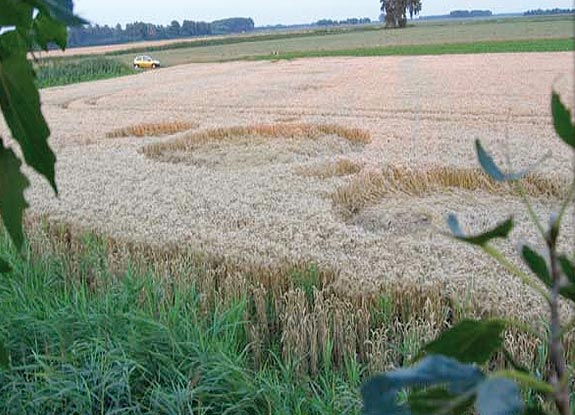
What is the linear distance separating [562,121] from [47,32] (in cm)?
61

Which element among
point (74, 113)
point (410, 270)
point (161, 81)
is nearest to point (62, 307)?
point (410, 270)

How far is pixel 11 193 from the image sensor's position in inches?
21.6

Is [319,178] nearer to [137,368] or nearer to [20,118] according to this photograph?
[137,368]

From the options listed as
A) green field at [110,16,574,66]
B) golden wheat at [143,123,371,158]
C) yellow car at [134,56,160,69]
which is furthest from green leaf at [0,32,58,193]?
yellow car at [134,56,160,69]

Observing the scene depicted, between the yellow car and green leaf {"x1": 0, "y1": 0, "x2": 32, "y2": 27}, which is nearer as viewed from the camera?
green leaf {"x1": 0, "y1": 0, "x2": 32, "y2": 27}

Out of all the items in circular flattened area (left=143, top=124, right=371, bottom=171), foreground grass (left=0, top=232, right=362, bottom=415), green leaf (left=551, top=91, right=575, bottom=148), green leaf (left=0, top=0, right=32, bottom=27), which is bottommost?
circular flattened area (left=143, top=124, right=371, bottom=171)

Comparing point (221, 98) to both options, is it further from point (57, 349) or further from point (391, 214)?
point (57, 349)

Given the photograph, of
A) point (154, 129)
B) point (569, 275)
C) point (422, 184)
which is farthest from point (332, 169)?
point (569, 275)

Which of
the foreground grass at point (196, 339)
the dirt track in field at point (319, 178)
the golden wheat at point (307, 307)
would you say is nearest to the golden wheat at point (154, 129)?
the dirt track in field at point (319, 178)

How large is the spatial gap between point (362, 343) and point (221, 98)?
40.4ft

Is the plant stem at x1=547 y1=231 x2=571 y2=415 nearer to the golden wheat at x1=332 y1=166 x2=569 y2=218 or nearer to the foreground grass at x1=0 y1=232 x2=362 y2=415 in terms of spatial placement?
the foreground grass at x1=0 y1=232 x2=362 y2=415

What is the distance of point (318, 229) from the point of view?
4582mm

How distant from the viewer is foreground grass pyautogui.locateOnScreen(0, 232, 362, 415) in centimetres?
222

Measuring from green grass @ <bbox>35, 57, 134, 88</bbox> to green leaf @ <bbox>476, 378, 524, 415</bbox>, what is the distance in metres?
27.3
